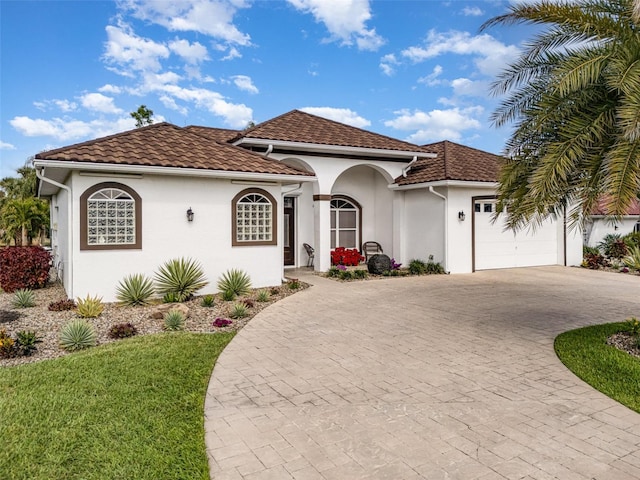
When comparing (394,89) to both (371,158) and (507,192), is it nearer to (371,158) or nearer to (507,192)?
(371,158)

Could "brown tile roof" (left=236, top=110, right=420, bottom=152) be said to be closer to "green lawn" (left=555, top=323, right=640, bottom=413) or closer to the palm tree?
the palm tree

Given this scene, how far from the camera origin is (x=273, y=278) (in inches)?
514

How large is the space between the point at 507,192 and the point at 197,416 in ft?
19.8

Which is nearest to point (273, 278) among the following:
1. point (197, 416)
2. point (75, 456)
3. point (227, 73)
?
point (197, 416)

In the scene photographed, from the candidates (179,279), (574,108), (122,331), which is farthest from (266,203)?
(574,108)

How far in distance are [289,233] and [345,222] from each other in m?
2.54

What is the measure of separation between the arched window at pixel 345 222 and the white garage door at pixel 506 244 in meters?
4.76

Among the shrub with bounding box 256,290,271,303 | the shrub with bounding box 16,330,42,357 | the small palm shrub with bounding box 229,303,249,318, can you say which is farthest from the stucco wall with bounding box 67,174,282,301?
the shrub with bounding box 16,330,42,357

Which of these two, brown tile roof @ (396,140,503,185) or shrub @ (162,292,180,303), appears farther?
brown tile roof @ (396,140,503,185)

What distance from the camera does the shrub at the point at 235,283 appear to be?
11625 millimetres

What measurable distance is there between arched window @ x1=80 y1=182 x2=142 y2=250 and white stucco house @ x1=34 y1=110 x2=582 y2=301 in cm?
2

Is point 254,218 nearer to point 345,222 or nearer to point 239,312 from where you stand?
point 239,312

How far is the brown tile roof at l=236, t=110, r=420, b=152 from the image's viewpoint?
48.9 ft

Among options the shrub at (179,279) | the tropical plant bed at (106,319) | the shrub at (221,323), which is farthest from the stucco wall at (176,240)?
the shrub at (221,323)
